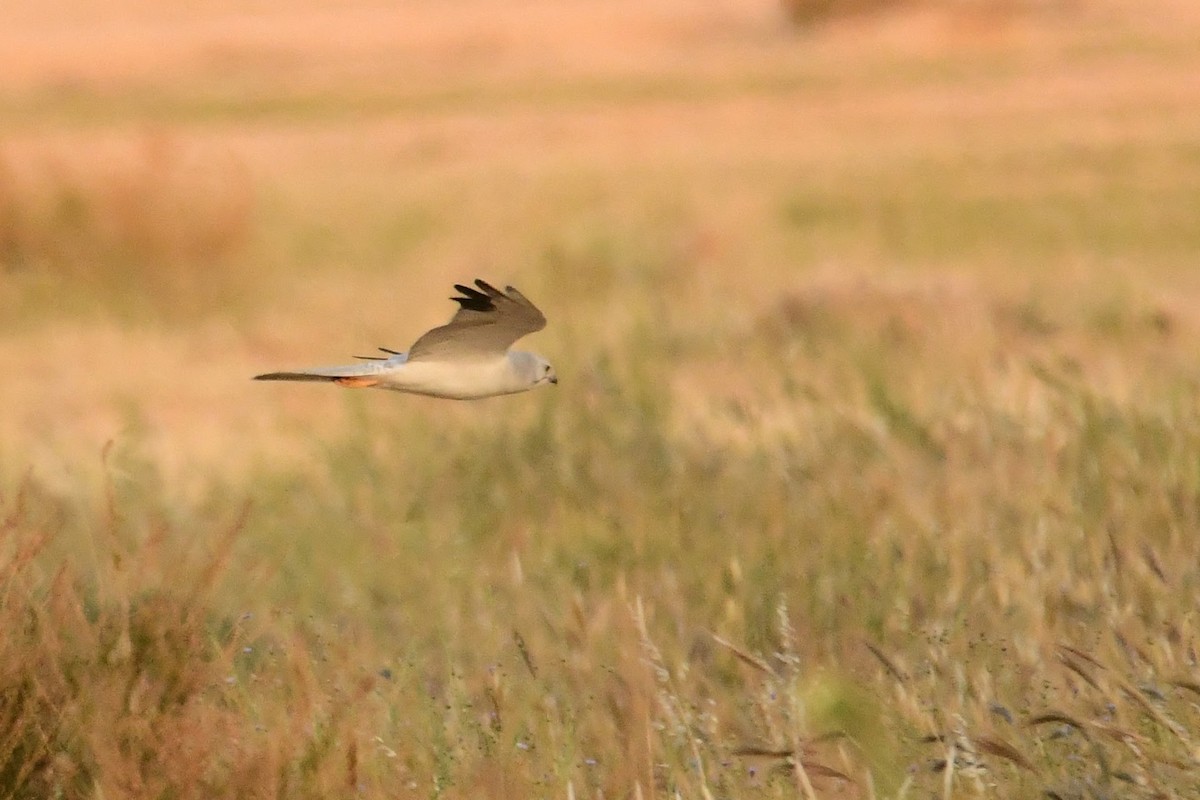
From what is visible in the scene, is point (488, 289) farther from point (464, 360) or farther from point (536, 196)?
point (536, 196)

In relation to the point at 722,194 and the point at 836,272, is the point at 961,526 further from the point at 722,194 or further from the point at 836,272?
the point at 722,194

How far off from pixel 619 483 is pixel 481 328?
2732mm

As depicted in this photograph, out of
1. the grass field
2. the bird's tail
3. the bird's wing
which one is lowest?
the grass field

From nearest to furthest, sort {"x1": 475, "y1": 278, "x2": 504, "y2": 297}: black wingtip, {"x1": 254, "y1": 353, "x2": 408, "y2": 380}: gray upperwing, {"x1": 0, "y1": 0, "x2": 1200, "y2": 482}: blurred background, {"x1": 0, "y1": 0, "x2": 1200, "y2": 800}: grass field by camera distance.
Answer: {"x1": 475, "y1": 278, "x2": 504, "y2": 297}: black wingtip
{"x1": 254, "y1": 353, "x2": 408, "y2": 380}: gray upperwing
{"x1": 0, "y1": 0, "x2": 1200, "y2": 800}: grass field
{"x1": 0, "y1": 0, "x2": 1200, "y2": 482}: blurred background

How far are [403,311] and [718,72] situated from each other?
1865cm

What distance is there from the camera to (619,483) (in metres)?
5.65

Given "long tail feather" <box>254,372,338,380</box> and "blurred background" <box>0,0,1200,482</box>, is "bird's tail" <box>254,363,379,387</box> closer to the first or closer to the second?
"long tail feather" <box>254,372,338,380</box>

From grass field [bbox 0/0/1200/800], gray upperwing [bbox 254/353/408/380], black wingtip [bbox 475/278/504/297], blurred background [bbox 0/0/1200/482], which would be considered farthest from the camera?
blurred background [bbox 0/0/1200/482]

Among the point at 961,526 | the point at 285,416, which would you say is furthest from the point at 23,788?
the point at 285,416

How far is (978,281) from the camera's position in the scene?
1040 cm

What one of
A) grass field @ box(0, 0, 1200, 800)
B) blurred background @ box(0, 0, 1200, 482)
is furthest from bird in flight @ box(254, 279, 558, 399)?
blurred background @ box(0, 0, 1200, 482)

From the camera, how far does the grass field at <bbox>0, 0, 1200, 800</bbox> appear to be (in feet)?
10.6

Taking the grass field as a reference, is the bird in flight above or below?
above

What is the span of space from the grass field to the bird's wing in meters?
0.43
